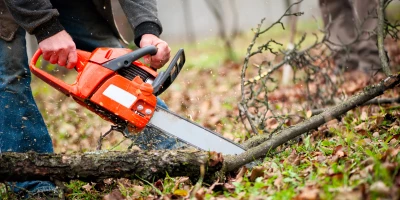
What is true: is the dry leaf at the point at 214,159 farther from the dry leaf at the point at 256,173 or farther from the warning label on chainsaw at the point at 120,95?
the warning label on chainsaw at the point at 120,95

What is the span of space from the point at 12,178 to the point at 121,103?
0.71 metres

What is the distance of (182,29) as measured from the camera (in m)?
32.3

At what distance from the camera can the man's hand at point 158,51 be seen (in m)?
2.91

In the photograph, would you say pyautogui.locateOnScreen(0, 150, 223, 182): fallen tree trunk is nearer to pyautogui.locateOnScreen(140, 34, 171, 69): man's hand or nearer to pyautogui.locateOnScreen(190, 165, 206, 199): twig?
pyautogui.locateOnScreen(190, 165, 206, 199): twig

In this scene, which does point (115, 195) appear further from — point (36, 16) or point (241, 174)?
point (36, 16)

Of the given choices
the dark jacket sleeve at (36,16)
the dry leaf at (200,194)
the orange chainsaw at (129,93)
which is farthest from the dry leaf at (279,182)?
the dark jacket sleeve at (36,16)

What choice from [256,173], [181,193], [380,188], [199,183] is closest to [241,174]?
[256,173]

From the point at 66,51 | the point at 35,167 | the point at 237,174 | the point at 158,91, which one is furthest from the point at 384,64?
the point at 35,167

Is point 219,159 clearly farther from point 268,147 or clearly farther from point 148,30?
point 148,30

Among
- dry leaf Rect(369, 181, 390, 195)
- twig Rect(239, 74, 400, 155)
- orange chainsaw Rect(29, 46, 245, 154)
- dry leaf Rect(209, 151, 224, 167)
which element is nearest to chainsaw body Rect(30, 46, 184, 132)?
orange chainsaw Rect(29, 46, 245, 154)

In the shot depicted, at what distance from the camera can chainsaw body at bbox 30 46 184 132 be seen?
267 centimetres

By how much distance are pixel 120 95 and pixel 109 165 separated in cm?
45

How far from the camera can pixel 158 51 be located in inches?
115

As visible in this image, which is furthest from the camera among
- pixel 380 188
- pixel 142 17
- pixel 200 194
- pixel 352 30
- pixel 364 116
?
pixel 352 30
